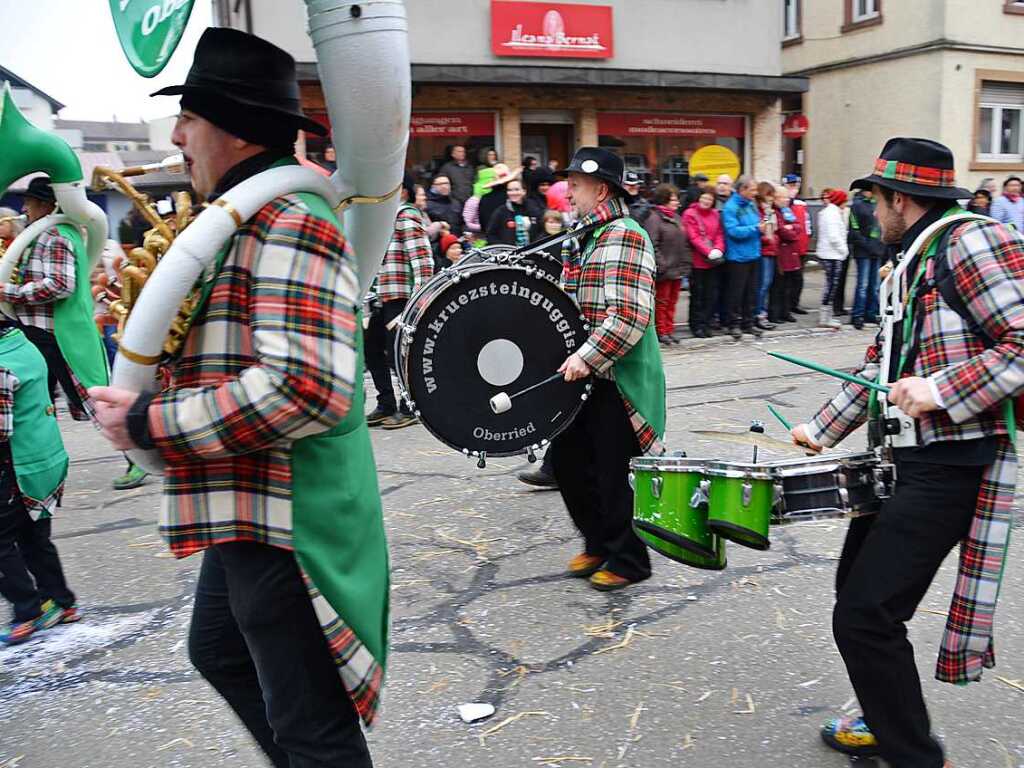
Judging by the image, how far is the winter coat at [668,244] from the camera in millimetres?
10969

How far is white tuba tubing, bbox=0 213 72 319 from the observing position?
16.3ft

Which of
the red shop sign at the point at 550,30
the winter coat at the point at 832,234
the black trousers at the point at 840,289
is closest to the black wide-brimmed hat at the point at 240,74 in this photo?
the winter coat at the point at 832,234

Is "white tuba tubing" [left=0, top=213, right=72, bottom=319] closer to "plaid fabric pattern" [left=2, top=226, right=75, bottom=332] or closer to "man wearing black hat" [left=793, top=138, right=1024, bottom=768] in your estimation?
"plaid fabric pattern" [left=2, top=226, right=75, bottom=332]

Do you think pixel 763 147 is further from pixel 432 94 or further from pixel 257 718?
pixel 257 718

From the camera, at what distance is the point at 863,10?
19875 mm

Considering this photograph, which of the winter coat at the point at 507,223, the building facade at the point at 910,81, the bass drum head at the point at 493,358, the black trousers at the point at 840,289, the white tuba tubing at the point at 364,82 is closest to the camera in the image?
the white tuba tubing at the point at 364,82

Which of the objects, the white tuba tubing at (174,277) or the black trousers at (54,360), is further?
the black trousers at (54,360)

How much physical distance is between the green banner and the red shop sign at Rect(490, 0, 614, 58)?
47.1 ft

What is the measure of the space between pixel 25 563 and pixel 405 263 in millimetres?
4319

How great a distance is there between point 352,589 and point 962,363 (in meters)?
1.74

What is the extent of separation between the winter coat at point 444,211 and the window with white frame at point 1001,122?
1279 cm

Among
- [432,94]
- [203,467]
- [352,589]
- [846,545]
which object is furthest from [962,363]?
[432,94]

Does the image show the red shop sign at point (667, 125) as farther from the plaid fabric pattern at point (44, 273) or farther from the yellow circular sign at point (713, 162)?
the plaid fabric pattern at point (44, 273)

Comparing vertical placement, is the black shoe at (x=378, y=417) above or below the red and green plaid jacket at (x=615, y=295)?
below
